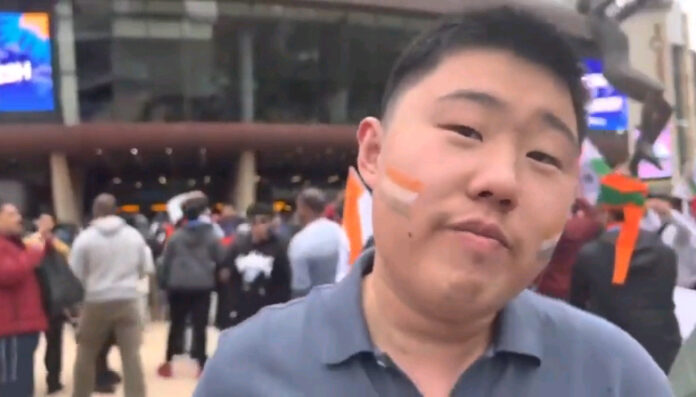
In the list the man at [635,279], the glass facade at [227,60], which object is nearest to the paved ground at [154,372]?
the man at [635,279]

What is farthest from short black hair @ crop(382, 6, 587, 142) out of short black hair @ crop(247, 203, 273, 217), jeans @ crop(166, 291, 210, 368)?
jeans @ crop(166, 291, 210, 368)

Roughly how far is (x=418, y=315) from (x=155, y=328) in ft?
39.8

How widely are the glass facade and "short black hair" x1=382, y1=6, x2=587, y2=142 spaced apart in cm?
2721

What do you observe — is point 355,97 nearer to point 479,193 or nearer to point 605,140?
point 605,140

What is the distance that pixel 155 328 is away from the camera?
43.6 ft

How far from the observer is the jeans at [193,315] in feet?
30.0

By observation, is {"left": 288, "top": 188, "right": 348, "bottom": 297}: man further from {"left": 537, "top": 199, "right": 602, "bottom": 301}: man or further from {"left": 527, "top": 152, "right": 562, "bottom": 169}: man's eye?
{"left": 527, "top": 152, "right": 562, "bottom": 169}: man's eye

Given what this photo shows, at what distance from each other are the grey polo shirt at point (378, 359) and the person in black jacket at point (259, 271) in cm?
702

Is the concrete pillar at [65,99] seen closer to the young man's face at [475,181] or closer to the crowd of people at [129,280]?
the crowd of people at [129,280]

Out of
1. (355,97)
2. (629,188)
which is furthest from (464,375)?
(355,97)

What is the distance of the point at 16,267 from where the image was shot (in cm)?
676

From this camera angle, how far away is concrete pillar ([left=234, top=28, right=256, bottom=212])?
3056 cm

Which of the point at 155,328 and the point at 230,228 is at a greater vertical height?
the point at 230,228

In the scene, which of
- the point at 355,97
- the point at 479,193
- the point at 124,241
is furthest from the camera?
the point at 355,97
